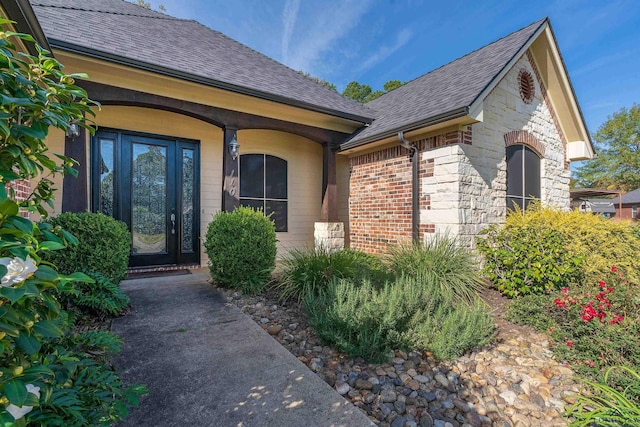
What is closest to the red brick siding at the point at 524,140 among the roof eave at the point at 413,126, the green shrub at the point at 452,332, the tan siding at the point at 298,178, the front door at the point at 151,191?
the roof eave at the point at 413,126

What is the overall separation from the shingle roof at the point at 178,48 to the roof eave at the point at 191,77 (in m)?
0.01

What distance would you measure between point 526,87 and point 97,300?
863 cm

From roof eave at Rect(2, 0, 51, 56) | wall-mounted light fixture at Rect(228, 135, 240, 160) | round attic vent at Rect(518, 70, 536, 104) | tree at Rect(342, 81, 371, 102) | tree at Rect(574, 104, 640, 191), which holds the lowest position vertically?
wall-mounted light fixture at Rect(228, 135, 240, 160)

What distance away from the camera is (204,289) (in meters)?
4.40

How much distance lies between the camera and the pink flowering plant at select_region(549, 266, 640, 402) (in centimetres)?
254

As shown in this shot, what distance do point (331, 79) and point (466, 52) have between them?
709 inches

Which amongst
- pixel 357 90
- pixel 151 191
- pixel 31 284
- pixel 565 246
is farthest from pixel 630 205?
pixel 31 284

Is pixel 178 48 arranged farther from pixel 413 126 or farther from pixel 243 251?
pixel 413 126

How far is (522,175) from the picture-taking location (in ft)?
21.7

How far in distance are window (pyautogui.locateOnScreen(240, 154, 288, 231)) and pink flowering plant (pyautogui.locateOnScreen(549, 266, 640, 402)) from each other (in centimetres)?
522

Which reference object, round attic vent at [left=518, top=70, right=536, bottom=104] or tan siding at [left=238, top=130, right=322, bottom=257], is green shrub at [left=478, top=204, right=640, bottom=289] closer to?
round attic vent at [left=518, top=70, right=536, bottom=104]

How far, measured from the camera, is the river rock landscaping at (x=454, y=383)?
→ 2.07m

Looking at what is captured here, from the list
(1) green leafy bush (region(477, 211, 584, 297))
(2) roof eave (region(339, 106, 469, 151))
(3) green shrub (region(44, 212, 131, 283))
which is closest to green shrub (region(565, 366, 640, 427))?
(1) green leafy bush (region(477, 211, 584, 297))

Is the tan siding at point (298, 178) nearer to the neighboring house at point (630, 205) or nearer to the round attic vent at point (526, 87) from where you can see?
the round attic vent at point (526, 87)
